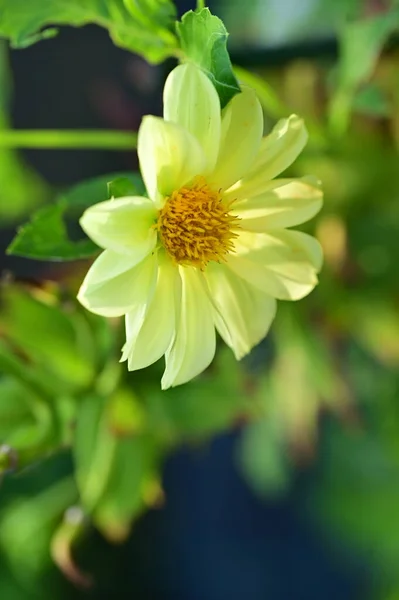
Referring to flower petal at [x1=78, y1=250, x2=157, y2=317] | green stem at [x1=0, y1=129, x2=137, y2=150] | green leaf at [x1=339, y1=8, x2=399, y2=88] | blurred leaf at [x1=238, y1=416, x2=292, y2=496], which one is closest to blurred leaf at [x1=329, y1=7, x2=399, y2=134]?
green leaf at [x1=339, y1=8, x2=399, y2=88]

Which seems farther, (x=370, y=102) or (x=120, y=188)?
(x=370, y=102)

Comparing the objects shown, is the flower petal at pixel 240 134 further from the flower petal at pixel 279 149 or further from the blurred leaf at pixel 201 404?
the blurred leaf at pixel 201 404

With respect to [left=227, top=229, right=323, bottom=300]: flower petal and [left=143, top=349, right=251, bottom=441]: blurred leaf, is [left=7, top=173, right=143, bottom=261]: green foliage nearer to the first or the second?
[left=227, top=229, right=323, bottom=300]: flower petal

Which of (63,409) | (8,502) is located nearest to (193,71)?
(63,409)

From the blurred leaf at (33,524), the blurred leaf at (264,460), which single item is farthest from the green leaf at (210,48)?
the blurred leaf at (264,460)

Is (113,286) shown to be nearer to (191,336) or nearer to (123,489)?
(191,336)

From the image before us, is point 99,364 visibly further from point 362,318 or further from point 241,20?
point 241,20

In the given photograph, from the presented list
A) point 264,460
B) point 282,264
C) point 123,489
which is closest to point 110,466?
point 123,489
